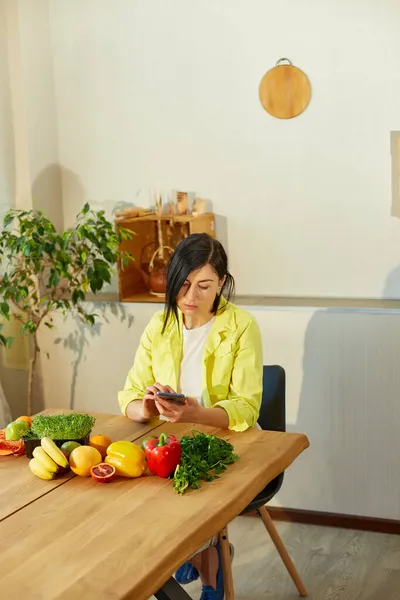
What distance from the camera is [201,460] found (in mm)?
2311

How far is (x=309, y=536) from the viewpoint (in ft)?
12.0

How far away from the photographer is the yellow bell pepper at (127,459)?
2.29 m

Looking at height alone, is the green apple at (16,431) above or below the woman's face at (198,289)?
below

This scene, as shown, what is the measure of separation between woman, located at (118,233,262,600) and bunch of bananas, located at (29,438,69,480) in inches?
15.0

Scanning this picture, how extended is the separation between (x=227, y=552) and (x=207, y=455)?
50 centimetres

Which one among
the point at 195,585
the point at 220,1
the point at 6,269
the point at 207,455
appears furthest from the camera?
the point at 6,269

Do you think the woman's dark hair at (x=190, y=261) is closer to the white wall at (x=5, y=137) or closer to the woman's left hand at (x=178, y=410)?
the woman's left hand at (x=178, y=410)

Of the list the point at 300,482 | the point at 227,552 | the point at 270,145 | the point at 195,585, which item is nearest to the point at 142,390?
the point at 227,552

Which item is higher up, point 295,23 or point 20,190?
point 295,23

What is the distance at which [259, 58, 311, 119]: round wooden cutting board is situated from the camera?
12.5ft

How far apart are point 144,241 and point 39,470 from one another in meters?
2.00

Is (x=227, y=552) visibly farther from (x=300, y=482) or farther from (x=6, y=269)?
(x=6, y=269)

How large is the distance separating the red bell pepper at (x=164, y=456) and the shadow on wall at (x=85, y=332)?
1.71m

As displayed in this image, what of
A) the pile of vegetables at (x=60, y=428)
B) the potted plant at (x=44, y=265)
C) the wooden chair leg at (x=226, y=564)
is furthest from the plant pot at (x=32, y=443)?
the potted plant at (x=44, y=265)
